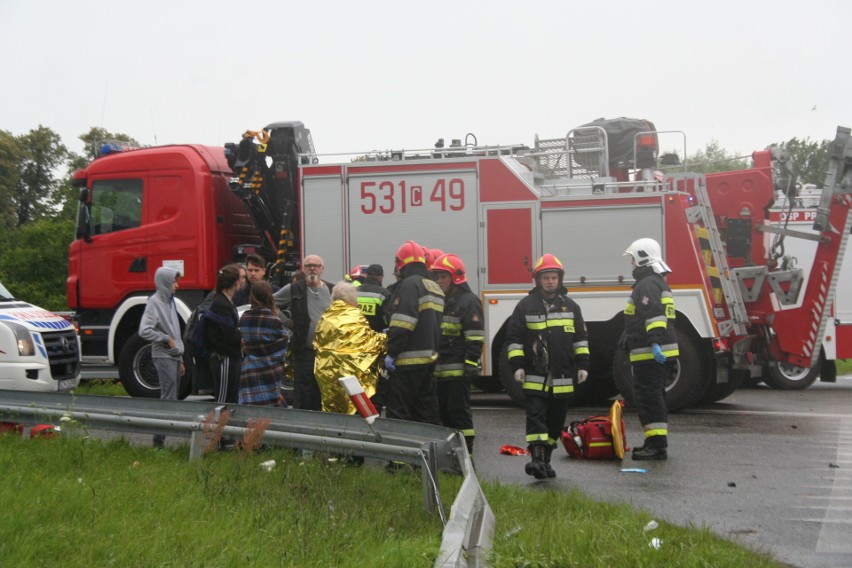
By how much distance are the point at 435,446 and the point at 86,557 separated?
1.87 m

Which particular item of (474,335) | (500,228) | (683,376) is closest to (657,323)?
(474,335)

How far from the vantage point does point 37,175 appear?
45.5m

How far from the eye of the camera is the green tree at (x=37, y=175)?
44.7m

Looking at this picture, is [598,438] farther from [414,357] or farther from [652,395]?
[414,357]

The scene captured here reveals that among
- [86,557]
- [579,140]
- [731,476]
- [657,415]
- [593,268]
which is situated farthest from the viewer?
[579,140]

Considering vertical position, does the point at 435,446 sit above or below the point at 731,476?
above

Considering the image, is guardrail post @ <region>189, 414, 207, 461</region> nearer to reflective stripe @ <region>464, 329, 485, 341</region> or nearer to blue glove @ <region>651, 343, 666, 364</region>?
reflective stripe @ <region>464, 329, 485, 341</region>

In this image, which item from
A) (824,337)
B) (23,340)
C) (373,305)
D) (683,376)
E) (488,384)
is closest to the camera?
(373,305)

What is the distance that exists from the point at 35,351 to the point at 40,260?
25477mm

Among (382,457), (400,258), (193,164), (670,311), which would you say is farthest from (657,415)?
(193,164)

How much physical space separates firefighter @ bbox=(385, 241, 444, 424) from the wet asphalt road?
2.54 feet

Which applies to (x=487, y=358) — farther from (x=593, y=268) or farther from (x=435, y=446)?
(x=435, y=446)

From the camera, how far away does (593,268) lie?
40.0ft

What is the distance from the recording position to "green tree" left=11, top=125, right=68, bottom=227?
44.7 meters
